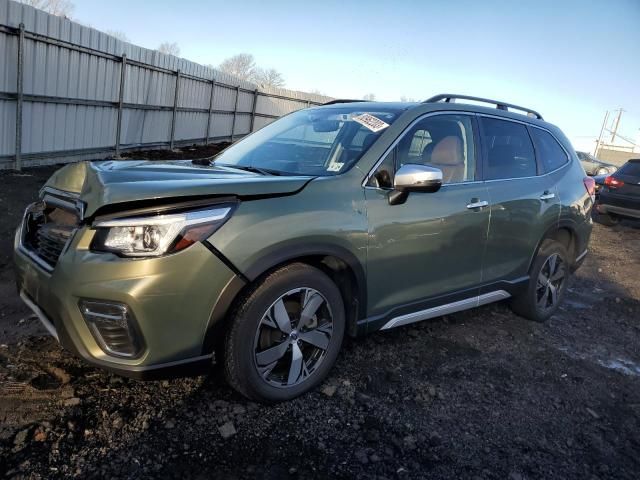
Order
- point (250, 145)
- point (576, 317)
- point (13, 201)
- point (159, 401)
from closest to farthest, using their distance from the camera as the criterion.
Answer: point (159, 401) < point (250, 145) < point (576, 317) < point (13, 201)

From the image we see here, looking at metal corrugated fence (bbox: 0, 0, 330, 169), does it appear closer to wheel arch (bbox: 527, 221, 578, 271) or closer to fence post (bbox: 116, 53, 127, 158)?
fence post (bbox: 116, 53, 127, 158)

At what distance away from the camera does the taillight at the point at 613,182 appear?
1066 centimetres

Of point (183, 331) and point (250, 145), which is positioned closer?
point (183, 331)

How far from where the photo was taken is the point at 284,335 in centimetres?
274

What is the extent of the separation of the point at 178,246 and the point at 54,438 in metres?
1.08

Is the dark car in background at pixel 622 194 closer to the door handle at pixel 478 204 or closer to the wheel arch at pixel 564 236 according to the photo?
the wheel arch at pixel 564 236

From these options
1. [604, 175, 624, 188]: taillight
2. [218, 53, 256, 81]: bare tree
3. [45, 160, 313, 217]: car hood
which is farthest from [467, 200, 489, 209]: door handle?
[218, 53, 256, 81]: bare tree

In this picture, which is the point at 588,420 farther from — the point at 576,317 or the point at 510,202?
the point at 576,317

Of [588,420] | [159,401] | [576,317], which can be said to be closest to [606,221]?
[576,317]

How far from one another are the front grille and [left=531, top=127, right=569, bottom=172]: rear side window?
3773 millimetres

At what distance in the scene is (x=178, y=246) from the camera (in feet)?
7.56

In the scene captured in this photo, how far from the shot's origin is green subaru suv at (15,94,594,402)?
2312 millimetres

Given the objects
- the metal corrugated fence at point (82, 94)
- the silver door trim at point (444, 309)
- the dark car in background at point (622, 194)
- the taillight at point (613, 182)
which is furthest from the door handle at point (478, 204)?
the taillight at point (613, 182)

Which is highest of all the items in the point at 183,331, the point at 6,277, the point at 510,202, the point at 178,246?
the point at 510,202
